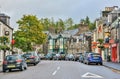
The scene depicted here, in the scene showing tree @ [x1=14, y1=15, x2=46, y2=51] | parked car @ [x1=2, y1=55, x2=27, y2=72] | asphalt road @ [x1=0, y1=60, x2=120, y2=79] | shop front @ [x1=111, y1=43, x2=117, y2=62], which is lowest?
asphalt road @ [x1=0, y1=60, x2=120, y2=79]

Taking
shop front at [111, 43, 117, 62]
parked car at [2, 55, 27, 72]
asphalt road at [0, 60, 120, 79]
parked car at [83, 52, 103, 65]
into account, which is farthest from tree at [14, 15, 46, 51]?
asphalt road at [0, 60, 120, 79]

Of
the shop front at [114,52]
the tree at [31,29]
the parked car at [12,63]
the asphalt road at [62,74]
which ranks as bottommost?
the asphalt road at [62,74]

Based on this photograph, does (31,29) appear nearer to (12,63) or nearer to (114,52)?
(114,52)

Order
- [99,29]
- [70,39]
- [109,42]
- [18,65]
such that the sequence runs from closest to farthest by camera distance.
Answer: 1. [18,65]
2. [109,42]
3. [99,29]
4. [70,39]

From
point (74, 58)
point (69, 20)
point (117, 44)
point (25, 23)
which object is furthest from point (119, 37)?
point (69, 20)

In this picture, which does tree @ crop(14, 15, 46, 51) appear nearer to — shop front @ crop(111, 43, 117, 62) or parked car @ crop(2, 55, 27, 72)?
shop front @ crop(111, 43, 117, 62)

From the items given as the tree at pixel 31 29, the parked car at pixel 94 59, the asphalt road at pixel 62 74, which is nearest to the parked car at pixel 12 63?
the asphalt road at pixel 62 74

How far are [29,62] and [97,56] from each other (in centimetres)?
890

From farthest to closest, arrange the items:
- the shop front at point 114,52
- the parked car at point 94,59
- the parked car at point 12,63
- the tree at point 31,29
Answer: the tree at point 31,29 → the shop front at point 114,52 → the parked car at point 94,59 → the parked car at point 12,63

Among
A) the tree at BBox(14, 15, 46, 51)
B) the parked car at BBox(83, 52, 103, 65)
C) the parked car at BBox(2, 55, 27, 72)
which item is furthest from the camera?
the tree at BBox(14, 15, 46, 51)

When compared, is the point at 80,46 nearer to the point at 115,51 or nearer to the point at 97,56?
the point at 115,51

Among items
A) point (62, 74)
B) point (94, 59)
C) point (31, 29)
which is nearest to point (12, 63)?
point (62, 74)

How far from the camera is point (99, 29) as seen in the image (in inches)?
3295

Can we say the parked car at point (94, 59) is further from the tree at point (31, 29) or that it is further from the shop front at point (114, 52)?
the tree at point (31, 29)
